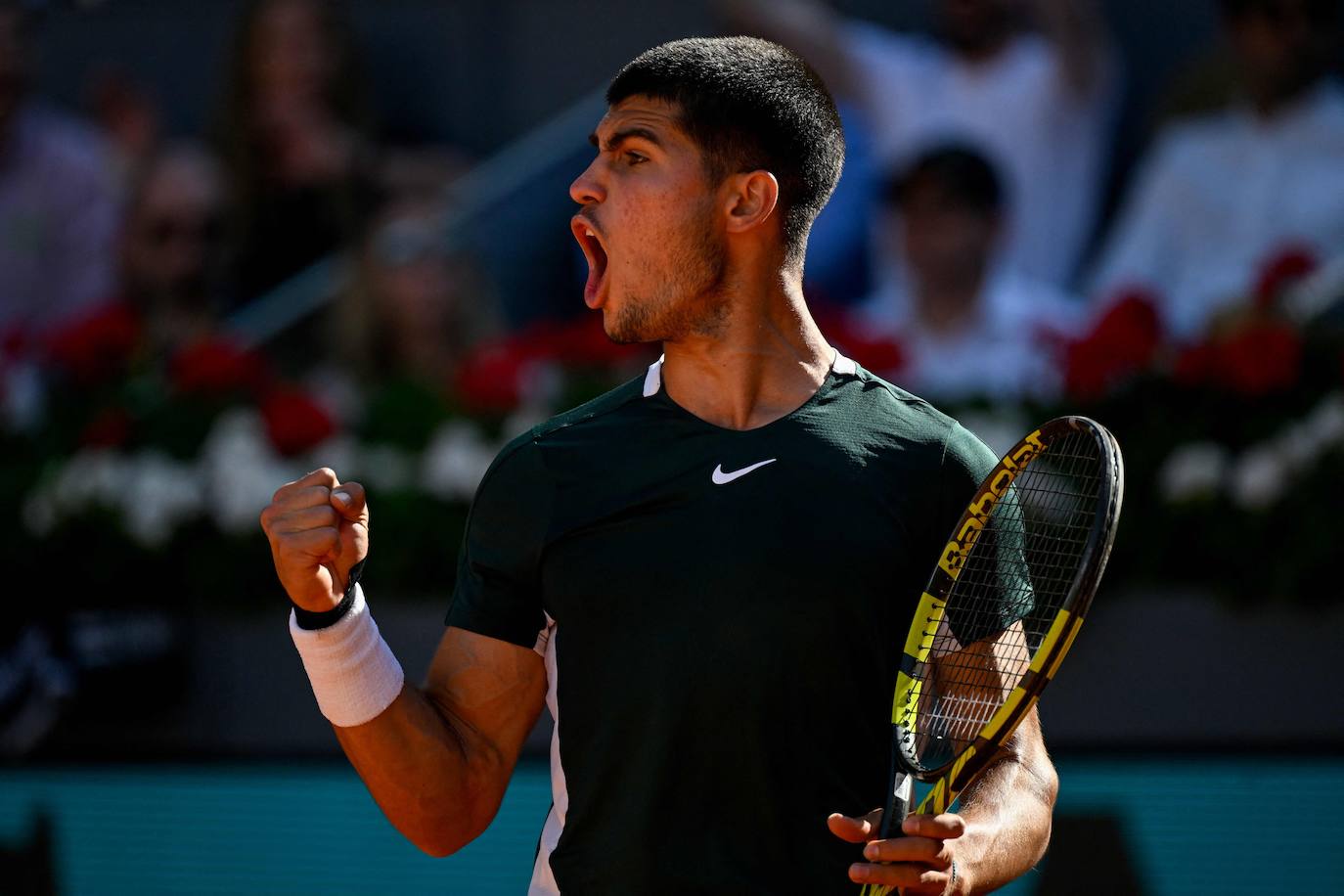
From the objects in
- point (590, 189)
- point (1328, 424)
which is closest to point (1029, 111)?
point (1328, 424)

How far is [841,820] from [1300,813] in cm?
283

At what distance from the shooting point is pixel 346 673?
250 centimetres

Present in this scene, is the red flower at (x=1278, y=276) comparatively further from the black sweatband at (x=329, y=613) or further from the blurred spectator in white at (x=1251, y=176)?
the black sweatband at (x=329, y=613)

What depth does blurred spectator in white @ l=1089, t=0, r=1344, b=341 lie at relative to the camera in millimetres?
6277

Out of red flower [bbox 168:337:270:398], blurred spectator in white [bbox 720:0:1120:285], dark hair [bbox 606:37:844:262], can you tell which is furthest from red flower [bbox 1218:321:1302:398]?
red flower [bbox 168:337:270:398]

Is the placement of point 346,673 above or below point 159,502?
above

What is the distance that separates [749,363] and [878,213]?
14.8 feet

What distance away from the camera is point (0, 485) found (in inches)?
229

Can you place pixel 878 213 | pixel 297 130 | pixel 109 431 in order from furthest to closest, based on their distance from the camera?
pixel 297 130 < pixel 878 213 < pixel 109 431

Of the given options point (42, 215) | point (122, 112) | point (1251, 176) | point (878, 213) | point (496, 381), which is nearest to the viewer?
point (496, 381)

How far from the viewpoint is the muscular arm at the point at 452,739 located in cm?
252

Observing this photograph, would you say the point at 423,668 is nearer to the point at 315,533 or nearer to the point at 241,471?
the point at 241,471

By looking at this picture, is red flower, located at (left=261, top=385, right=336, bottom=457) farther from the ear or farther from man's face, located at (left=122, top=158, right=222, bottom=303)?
the ear

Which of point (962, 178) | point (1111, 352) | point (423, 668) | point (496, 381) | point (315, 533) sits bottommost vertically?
point (423, 668)
